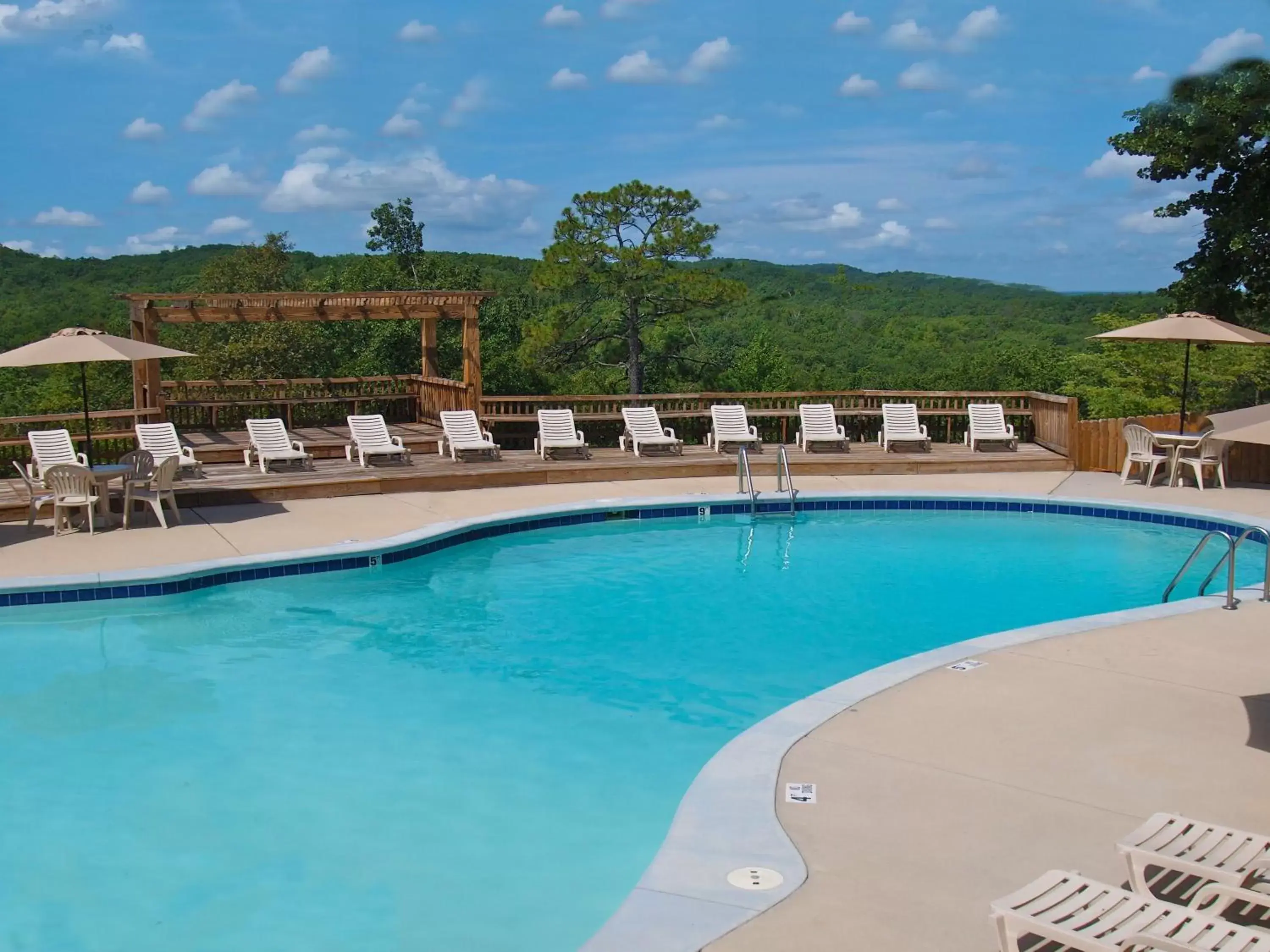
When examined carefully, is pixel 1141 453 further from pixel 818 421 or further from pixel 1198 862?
pixel 1198 862

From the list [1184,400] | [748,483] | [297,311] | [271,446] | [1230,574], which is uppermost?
[297,311]

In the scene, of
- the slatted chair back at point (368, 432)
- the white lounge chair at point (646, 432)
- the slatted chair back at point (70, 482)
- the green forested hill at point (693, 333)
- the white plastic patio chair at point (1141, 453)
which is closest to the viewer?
the slatted chair back at point (70, 482)

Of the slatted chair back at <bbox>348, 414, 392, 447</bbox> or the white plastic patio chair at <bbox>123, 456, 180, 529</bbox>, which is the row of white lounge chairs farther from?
the slatted chair back at <bbox>348, 414, 392, 447</bbox>

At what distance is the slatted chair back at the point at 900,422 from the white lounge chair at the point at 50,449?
9.54 metres

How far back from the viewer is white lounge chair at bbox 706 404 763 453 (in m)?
15.3

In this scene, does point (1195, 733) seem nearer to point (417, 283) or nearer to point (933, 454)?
point (933, 454)

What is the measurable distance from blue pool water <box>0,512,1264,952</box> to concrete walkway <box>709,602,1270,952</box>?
0.97 meters

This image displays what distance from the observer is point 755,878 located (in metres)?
4.04

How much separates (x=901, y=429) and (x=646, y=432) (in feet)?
10.9

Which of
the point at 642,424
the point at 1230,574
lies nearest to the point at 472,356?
the point at 642,424

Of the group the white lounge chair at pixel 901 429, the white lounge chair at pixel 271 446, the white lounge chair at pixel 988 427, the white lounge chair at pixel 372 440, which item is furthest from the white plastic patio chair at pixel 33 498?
the white lounge chair at pixel 988 427

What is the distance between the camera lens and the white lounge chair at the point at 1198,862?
3406mm

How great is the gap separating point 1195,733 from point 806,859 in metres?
2.41

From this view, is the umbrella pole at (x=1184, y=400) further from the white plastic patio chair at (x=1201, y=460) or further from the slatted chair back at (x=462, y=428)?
the slatted chair back at (x=462, y=428)
